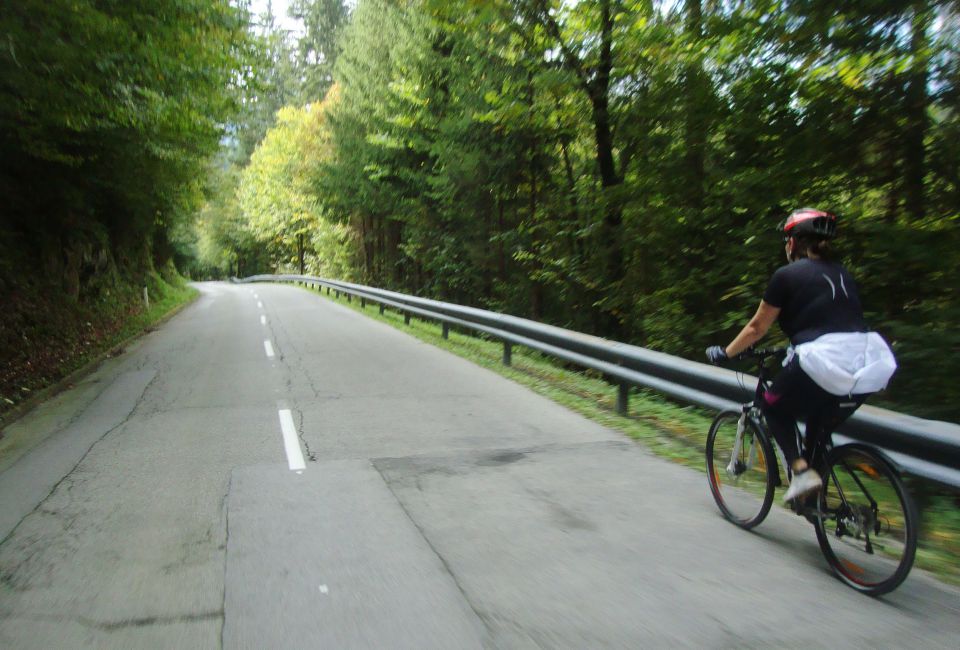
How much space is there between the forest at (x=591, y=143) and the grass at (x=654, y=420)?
4.77 feet

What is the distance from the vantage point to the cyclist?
11.0ft

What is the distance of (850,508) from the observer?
3461mm

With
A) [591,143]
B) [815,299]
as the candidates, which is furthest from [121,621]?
[591,143]

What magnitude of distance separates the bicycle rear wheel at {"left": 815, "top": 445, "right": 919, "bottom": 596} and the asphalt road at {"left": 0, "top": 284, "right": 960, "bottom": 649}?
128mm

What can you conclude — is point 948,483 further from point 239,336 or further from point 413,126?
point 413,126

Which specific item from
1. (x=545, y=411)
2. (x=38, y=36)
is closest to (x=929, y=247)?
(x=545, y=411)

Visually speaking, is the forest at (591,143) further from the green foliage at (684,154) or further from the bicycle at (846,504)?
the bicycle at (846,504)

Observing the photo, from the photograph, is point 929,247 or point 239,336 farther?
point 239,336

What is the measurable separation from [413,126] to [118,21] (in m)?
14.2

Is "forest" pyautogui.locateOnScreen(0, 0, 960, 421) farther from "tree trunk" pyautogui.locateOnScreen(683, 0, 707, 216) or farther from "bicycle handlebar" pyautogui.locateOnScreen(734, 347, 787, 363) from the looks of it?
"bicycle handlebar" pyautogui.locateOnScreen(734, 347, 787, 363)

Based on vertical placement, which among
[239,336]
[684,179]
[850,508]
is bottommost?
[239,336]

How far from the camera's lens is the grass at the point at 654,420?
390 centimetres

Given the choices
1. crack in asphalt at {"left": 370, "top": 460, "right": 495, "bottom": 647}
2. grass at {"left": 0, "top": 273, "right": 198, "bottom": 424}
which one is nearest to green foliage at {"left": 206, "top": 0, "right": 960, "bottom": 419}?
crack in asphalt at {"left": 370, "top": 460, "right": 495, "bottom": 647}

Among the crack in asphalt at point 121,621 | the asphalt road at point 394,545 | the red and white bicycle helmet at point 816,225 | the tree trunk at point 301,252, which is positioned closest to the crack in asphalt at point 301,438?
the asphalt road at point 394,545
